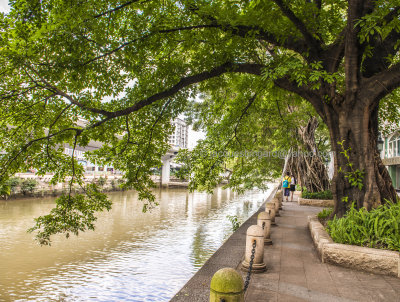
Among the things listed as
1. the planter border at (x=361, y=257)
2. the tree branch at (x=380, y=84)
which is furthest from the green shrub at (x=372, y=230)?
the tree branch at (x=380, y=84)

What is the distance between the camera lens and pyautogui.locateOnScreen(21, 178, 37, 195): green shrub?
25.5 metres

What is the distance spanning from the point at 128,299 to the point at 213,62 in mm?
6387

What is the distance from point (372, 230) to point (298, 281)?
1.93m

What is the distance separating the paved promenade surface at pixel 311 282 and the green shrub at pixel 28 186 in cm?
2406

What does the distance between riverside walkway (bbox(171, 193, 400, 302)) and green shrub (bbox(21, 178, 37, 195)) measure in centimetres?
2325

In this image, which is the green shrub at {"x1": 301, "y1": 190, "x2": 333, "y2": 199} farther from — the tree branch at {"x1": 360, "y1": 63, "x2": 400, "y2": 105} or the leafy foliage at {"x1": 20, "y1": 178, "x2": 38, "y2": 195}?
the leafy foliage at {"x1": 20, "y1": 178, "x2": 38, "y2": 195}

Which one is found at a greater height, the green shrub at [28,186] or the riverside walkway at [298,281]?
the green shrub at [28,186]

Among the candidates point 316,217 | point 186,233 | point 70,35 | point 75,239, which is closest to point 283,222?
point 316,217

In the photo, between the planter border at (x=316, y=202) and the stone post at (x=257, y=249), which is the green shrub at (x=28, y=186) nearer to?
the planter border at (x=316, y=202)

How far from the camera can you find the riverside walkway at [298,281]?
4.55m

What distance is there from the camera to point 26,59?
6734mm

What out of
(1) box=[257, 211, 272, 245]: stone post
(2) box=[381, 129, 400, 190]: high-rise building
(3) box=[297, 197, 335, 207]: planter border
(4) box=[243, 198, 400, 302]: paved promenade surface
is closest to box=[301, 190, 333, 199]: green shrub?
(3) box=[297, 197, 335, 207]: planter border

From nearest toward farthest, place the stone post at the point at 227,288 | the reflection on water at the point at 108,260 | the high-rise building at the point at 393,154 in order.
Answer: the stone post at the point at 227,288, the reflection on water at the point at 108,260, the high-rise building at the point at 393,154

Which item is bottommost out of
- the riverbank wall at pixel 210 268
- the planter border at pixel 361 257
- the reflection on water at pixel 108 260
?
the reflection on water at pixel 108 260
